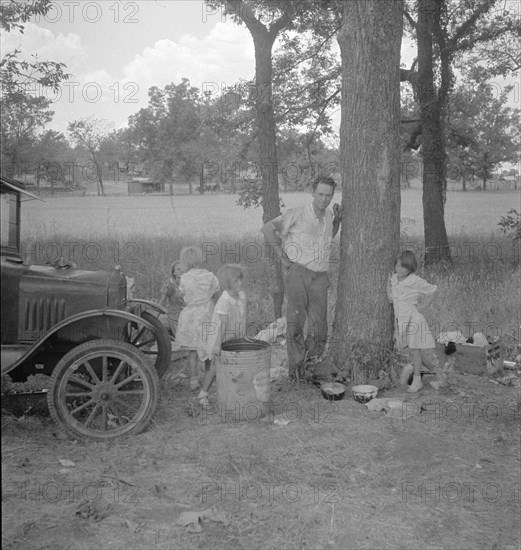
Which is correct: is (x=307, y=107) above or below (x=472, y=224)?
above

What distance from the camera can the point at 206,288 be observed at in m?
6.03

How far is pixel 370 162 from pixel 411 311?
5.16ft

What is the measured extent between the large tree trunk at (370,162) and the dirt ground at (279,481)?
1085mm

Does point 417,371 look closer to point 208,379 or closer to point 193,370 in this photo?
point 208,379

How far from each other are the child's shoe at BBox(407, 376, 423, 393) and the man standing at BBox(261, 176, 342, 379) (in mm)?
1033

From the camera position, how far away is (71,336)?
510cm

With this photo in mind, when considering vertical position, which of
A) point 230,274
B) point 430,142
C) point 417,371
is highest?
point 430,142

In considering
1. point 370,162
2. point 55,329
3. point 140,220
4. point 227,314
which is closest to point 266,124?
point 370,162

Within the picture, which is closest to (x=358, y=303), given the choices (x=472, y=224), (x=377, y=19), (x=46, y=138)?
(x=377, y=19)

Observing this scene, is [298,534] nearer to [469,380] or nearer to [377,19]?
[469,380]

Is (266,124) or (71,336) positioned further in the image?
(266,124)

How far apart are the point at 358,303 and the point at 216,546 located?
335cm

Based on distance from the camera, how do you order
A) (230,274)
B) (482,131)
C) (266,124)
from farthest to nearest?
(482,131) → (266,124) → (230,274)

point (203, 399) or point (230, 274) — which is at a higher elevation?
point (230, 274)
